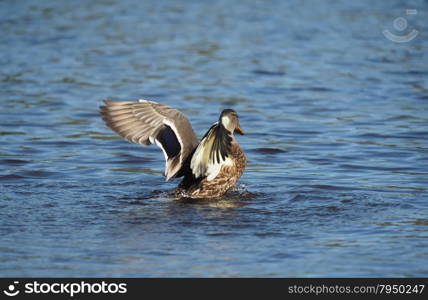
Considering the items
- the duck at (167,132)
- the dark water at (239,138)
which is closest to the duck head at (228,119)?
the duck at (167,132)

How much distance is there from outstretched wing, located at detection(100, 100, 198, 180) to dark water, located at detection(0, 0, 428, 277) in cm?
49

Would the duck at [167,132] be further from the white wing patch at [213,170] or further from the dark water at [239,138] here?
the dark water at [239,138]

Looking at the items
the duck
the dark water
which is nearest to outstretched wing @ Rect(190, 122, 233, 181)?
the duck

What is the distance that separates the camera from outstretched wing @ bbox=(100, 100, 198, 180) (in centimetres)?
796

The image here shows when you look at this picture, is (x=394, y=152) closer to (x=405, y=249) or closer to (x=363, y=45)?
(x=405, y=249)

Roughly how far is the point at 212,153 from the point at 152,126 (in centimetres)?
70

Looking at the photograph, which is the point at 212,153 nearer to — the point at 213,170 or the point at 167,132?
the point at 213,170

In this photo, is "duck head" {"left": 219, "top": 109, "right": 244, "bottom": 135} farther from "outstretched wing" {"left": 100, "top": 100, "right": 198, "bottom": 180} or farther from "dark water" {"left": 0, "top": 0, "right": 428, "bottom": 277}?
"dark water" {"left": 0, "top": 0, "right": 428, "bottom": 277}

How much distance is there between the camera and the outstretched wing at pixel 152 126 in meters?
7.96

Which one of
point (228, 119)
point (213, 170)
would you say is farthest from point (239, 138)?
point (228, 119)

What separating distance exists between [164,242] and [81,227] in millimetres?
820

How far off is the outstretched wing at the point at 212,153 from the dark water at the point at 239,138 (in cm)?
32

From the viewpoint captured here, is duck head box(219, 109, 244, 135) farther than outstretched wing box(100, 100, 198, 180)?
No

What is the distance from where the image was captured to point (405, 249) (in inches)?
256
